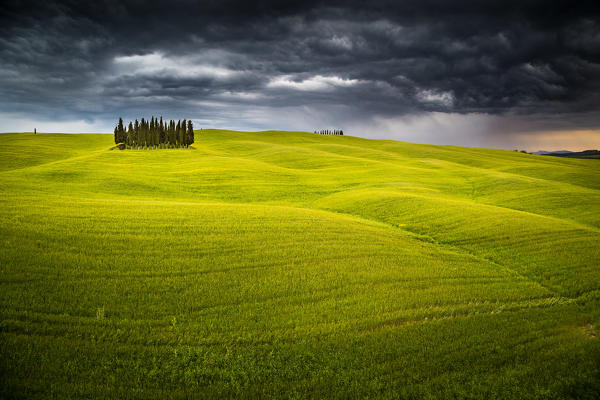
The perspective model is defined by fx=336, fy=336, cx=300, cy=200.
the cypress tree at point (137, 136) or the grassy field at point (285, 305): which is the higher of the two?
the cypress tree at point (137, 136)

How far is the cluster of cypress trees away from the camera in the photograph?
350 ft

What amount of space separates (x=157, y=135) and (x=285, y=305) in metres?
109

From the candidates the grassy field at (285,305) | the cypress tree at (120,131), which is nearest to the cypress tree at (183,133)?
the cypress tree at (120,131)

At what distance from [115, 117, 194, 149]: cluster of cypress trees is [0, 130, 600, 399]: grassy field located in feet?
303

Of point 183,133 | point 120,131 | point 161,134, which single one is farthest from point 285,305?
point 120,131

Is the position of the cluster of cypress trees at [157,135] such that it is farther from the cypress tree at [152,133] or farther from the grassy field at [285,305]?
the grassy field at [285,305]

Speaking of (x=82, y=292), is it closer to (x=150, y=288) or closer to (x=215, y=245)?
(x=150, y=288)

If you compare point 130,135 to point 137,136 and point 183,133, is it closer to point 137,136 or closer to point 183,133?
point 137,136

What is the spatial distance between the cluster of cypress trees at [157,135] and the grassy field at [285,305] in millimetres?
92394

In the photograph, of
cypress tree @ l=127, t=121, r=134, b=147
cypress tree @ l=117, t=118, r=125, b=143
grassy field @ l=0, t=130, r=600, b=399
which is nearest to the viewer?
grassy field @ l=0, t=130, r=600, b=399

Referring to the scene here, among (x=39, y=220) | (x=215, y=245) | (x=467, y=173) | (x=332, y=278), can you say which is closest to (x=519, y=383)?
(x=332, y=278)

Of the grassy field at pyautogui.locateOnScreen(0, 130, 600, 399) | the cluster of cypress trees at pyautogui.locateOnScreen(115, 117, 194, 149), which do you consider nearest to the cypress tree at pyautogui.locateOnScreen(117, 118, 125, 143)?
the cluster of cypress trees at pyautogui.locateOnScreen(115, 117, 194, 149)

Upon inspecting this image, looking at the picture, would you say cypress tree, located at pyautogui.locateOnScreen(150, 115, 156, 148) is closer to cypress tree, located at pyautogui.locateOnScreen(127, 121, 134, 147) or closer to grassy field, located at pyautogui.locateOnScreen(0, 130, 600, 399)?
cypress tree, located at pyautogui.locateOnScreen(127, 121, 134, 147)

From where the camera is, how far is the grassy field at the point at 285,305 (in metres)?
7.63
